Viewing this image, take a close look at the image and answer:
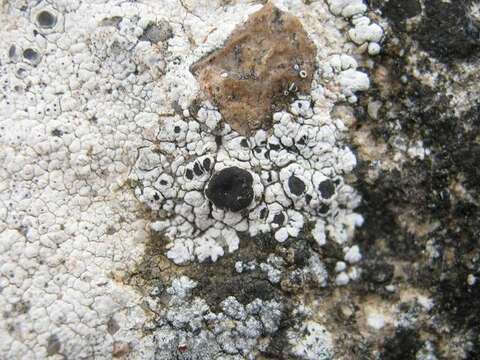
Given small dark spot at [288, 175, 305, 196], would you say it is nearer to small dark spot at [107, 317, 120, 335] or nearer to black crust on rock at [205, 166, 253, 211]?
black crust on rock at [205, 166, 253, 211]

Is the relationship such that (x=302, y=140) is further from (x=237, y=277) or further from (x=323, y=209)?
(x=237, y=277)

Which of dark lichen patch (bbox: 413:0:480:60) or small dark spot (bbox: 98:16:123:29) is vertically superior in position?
dark lichen patch (bbox: 413:0:480:60)

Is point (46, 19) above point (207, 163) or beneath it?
above

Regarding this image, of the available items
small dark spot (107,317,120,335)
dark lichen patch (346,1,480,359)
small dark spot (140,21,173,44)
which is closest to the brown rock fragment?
small dark spot (140,21,173,44)

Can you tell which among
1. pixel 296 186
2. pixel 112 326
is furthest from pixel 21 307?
pixel 296 186

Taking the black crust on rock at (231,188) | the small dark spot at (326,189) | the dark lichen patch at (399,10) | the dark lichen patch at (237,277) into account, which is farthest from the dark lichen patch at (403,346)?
the dark lichen patch at (399,10)

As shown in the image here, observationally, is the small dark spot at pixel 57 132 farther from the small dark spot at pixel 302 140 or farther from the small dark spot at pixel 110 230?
the small dark spot at pixel 302 140

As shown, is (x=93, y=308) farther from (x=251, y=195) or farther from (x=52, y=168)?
(x=251, y=195)
